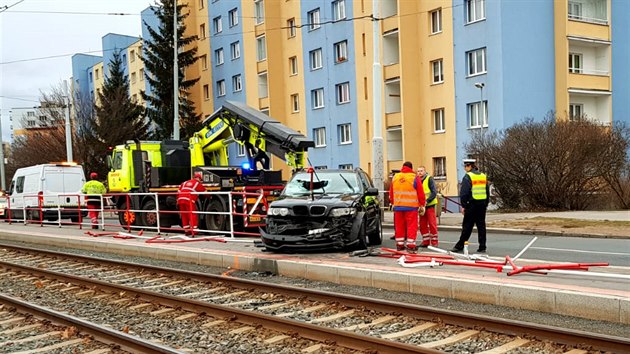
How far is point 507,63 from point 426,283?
23815mm

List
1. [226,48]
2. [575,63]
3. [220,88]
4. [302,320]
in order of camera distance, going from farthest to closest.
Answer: [220,88] < [226,48] < [575,63] < [302,320]

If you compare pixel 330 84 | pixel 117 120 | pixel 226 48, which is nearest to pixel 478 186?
pixel 330 84

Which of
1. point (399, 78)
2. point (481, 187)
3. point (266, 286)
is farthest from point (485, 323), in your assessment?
point (399, 78)

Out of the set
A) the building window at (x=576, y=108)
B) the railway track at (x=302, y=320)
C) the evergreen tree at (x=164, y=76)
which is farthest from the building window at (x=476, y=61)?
the railway track at (x=302, y=320)

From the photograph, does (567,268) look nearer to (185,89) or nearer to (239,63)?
(239,63)

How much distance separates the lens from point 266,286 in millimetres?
8453

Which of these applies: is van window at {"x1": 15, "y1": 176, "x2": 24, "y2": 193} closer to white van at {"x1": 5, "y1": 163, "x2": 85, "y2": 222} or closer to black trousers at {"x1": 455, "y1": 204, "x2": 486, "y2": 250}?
white van at {"x1": 5, "y1": 163, "x2": 85, "y2": 222}

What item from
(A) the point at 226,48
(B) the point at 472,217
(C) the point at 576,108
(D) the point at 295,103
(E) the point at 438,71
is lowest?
(B) the point at 472,217

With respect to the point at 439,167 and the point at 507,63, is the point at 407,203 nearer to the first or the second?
the point at 507,63

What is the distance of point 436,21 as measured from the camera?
3272cm

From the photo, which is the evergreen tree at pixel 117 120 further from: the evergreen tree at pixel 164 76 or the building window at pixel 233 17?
the building window at pixel 233 17

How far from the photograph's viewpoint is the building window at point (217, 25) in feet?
157

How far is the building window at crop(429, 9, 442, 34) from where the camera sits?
32.4 m

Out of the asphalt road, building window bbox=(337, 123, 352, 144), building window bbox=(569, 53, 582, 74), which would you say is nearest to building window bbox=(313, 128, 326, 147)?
A: building window bbox=(337, 123, 352, 144)
